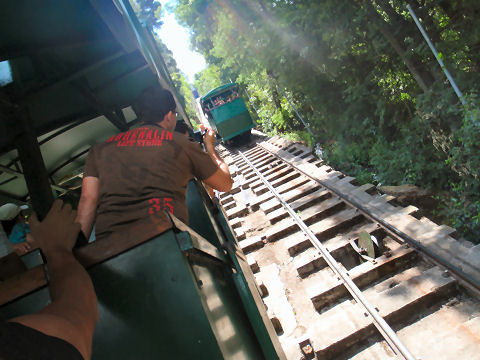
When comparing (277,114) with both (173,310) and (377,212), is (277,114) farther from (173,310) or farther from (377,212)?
(173,310)

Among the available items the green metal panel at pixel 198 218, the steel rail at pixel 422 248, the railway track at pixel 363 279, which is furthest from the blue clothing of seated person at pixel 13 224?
the steel rail at pixel 422 248

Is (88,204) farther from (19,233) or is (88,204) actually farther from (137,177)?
(19,233)

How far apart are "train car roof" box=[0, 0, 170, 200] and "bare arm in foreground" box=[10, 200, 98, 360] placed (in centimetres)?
201

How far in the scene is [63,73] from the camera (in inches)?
152

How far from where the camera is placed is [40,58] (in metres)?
3.64

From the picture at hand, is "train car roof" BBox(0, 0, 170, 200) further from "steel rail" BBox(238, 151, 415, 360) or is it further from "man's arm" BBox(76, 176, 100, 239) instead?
"steel rail" BBox(238, 151, 415, 360)

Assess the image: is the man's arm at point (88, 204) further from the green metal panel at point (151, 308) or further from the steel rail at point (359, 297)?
the steel rail at point (359, 297)

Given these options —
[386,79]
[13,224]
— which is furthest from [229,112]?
[13,224]

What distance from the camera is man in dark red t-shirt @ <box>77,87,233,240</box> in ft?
5.98

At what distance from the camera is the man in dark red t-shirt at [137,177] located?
5.98 feet

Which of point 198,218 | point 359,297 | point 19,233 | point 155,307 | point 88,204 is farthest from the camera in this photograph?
point 359,297

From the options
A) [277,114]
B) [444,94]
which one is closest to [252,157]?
[277,114]

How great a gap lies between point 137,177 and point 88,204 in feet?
Answer: 1.24

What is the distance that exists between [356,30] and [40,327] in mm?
8182
